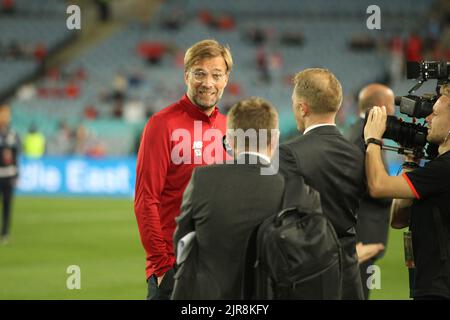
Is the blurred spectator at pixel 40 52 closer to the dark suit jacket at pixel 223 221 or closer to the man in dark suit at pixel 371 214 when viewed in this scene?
the man in dark suit at pixel 371 214

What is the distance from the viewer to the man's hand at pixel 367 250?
6.76m

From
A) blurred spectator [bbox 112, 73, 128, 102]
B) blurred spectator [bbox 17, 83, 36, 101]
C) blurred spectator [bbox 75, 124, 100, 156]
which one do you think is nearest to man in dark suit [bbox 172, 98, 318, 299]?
blurred spectator [bbox 75, 124, 100, 156]

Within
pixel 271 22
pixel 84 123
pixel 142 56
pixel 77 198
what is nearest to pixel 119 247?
pixel 77 198

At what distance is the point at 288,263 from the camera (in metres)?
4.14

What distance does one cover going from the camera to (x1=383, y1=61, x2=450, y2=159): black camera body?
4.97 m

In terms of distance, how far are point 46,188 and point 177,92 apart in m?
7.57

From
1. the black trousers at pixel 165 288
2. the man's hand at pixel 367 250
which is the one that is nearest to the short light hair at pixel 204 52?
the black trousers at pixel 165 288

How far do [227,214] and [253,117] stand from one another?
516 millimetres

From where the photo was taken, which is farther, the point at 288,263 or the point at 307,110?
the point at 307,110

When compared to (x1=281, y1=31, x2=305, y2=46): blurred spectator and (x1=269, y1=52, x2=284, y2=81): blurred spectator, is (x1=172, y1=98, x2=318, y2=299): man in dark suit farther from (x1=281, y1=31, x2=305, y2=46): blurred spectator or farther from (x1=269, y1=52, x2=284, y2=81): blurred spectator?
(x1=281, y1=31, x2=305, y2=46): blurred spectator

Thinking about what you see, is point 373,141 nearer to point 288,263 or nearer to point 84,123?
point 288,263

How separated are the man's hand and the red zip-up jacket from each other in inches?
75.0

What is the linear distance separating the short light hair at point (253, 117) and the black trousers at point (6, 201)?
1066 centimetres

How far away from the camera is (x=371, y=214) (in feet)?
23.0
